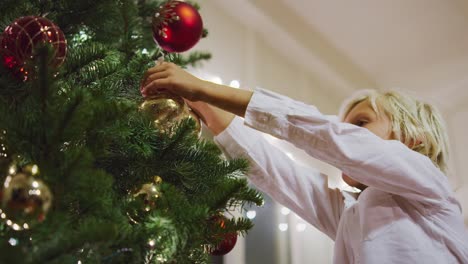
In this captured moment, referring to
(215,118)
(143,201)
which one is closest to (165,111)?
(143,201)

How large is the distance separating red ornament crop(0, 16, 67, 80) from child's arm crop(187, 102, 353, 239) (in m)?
0.30

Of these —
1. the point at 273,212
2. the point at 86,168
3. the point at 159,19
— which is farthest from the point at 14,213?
the point at 273,212

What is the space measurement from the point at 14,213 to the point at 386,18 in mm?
1848

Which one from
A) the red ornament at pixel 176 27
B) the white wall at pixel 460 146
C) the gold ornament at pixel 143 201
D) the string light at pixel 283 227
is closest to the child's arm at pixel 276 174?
the red ornament at pixel 176 27

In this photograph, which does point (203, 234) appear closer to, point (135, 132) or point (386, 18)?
point (135, 132)

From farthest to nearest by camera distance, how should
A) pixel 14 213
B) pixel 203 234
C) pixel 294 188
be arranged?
pixel 294 188, pixel 203 234, pixel 14 213

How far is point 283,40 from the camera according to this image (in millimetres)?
2008

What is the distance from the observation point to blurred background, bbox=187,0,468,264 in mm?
1700

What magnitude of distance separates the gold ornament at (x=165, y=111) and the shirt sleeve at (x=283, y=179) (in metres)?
0.22

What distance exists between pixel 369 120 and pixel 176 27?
1.36 feet

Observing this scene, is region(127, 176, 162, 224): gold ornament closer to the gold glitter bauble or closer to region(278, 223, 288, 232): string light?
the gold glitter bauble

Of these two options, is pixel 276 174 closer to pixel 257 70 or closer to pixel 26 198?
pixel 26 198

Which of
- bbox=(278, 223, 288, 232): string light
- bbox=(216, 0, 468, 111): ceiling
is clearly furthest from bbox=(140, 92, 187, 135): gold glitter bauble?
bbox=(216, 0, 468, 111): ceiling

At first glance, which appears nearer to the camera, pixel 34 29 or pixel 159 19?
pixel 34 29
